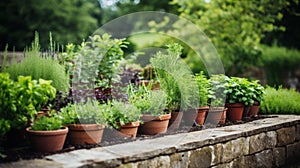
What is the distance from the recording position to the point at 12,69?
2.60 m

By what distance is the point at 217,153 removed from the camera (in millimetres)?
2754

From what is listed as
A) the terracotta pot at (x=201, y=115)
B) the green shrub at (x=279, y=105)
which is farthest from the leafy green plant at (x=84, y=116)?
the green shrub at (x=279, y=105)

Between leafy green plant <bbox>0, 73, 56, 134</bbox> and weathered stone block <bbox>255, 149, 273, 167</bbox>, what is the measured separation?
1964 mm

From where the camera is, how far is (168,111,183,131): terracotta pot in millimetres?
3012

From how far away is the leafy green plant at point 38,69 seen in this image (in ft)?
8.59

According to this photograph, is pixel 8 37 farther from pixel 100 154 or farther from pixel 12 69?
pixel 100 154

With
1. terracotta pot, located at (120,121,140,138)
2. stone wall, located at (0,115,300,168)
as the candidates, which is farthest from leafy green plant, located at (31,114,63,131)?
terracotta pot, located at (120,121,140,138)

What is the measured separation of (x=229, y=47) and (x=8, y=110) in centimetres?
655

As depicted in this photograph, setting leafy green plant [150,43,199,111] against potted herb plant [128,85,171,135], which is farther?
leafy green plant [150,43,199,111]

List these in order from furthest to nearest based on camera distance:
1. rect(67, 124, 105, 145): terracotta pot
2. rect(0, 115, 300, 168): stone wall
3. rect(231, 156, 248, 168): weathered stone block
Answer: rect(231, 156, 248, 168): weathered stone block
rect(67, 124, 105, 145): terracotta pot
rect(0, 115, 300, 168): stone wall

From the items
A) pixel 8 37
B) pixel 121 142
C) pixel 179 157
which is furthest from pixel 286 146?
pixel 8 37

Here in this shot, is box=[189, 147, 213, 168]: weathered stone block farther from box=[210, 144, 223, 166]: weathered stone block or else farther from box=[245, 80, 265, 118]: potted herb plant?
box=[245, 80, 265, 118]: potted herb plant

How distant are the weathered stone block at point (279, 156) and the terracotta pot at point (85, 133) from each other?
1821 mm

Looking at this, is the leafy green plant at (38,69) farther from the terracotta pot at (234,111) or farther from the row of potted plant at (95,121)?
the terracotta pot at (234,111)
